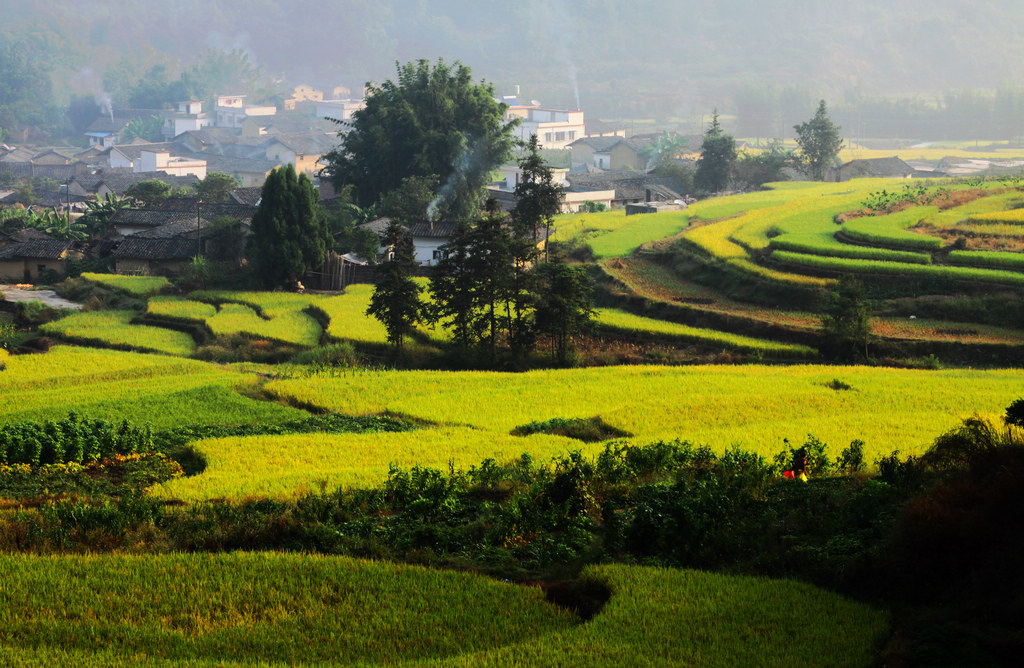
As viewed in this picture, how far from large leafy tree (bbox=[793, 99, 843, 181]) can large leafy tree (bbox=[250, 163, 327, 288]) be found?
35.0 metres

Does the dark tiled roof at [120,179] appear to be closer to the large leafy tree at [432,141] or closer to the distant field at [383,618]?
the large leafy tree at [432,141]

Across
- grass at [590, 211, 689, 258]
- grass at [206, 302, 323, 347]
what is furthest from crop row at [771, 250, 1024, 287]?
grass at [206, 302, 323, 347]

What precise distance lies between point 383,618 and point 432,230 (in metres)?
30.1

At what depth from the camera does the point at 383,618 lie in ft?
27.2

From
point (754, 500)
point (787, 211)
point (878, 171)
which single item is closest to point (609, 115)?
point (878, 171)

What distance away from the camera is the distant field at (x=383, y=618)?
24.9 ft

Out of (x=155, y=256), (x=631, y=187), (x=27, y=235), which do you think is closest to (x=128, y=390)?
(x=155, y=256)

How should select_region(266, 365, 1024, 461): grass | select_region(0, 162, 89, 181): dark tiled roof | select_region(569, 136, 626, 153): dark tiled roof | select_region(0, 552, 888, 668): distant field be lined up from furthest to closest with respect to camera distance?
select_region(569, 136, 626, 153): dark tiled roof
select_region(0, 162, 89, 181): dark tiled roof
select_region(266, 365, 1024, 461): grass
select_region(0, 552, 888, 668): distant field

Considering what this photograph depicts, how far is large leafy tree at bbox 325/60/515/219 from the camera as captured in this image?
45188mm

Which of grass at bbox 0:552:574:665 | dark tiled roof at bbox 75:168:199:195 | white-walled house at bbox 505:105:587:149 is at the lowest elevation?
grass at bbox 0:552:574:665

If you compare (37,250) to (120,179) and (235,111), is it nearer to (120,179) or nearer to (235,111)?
(120,179)

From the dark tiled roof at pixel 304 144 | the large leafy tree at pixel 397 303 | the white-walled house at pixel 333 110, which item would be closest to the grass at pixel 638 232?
the large leafy tree at pixel 397 303

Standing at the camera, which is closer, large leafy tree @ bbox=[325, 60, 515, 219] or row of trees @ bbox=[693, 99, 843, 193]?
large leafy tree @ bbox=[325, 60, 515, 219]

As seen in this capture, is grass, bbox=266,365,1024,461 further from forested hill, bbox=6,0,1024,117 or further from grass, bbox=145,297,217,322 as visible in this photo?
forested hill, bbox=6,0,1024,117
